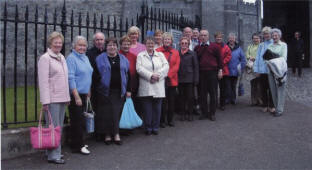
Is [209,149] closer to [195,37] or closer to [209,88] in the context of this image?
[209,88]

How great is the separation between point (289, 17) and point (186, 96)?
1600cm

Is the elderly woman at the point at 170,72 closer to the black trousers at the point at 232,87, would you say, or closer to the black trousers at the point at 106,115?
the black trousers at the point at 106,115

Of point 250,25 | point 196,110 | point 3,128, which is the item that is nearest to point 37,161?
point 3,128

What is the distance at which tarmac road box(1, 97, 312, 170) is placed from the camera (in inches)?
164

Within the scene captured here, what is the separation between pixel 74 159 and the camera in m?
4.45

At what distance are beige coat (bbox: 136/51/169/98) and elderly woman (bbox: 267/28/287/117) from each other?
8.21 feet

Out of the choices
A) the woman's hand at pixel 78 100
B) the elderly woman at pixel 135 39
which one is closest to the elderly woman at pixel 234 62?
the elderly woman at pixel 135 39

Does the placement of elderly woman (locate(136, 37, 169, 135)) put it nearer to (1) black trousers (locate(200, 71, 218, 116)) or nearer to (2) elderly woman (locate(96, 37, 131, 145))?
(2) elderly woman (locate(96, 37, 131, 145))

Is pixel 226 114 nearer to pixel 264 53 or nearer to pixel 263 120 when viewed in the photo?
pixel 263 120

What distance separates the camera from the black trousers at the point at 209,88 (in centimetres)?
672

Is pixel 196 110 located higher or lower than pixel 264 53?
lower

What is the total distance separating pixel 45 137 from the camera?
402 cm

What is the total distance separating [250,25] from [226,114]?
52.7ft

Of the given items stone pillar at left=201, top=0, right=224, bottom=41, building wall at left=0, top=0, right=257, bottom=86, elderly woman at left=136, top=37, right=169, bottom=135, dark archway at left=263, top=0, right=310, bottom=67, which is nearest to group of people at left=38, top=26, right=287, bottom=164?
elderly woman at left=136, top=37, right=169, bottom=135
